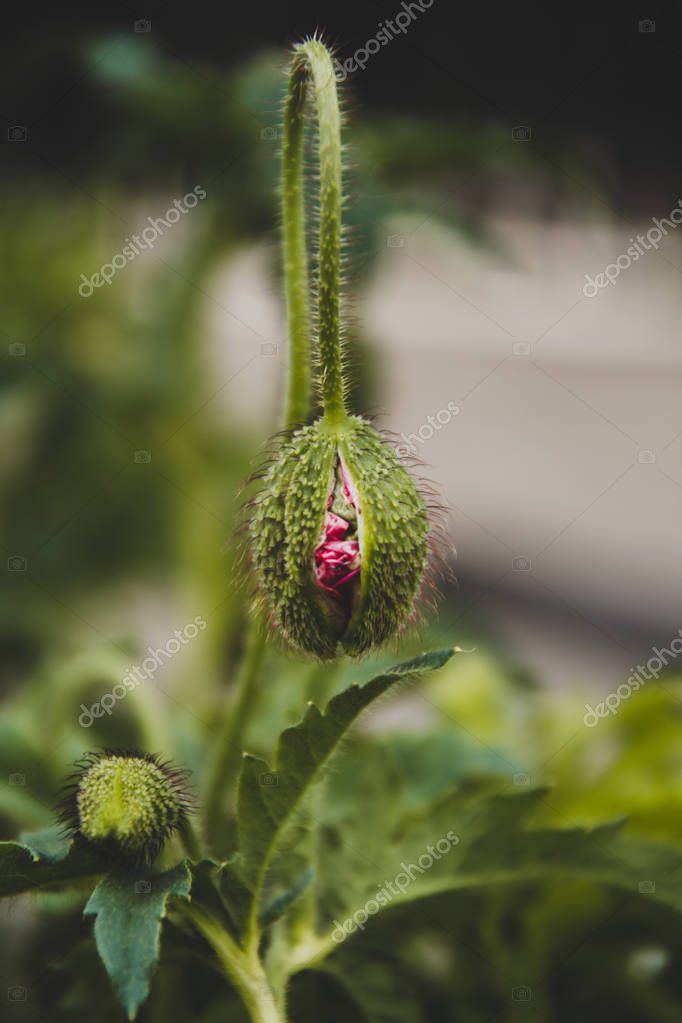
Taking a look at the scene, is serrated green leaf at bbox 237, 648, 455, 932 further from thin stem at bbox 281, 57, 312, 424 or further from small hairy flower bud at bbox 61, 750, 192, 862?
thin stem at bbox 281, 57, 312, 424

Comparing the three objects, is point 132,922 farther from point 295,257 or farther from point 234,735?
point 295,257

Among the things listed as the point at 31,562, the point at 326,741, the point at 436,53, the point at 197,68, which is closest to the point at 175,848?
the point at 326,741

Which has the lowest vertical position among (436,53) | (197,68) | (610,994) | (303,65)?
(610,994)

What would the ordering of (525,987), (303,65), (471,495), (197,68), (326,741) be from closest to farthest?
(326,741) < (303,65) < (525,987) < (197,68) < (471,495)

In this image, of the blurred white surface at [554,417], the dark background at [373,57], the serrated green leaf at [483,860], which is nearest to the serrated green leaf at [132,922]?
the serrated green leaf at [483,860]

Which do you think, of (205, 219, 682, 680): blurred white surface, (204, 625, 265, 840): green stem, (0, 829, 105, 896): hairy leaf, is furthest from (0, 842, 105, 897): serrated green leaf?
(205, 219, 682, 680): blurred white surface

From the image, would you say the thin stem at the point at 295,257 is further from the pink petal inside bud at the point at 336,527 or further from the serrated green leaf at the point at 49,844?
the serrated green leaf at the point at 49,844

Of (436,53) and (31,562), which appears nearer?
(31,562)

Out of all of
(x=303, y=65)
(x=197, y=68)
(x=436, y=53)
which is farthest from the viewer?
(x=436, y=53)

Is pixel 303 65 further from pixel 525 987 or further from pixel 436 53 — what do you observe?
pixel 436 53
